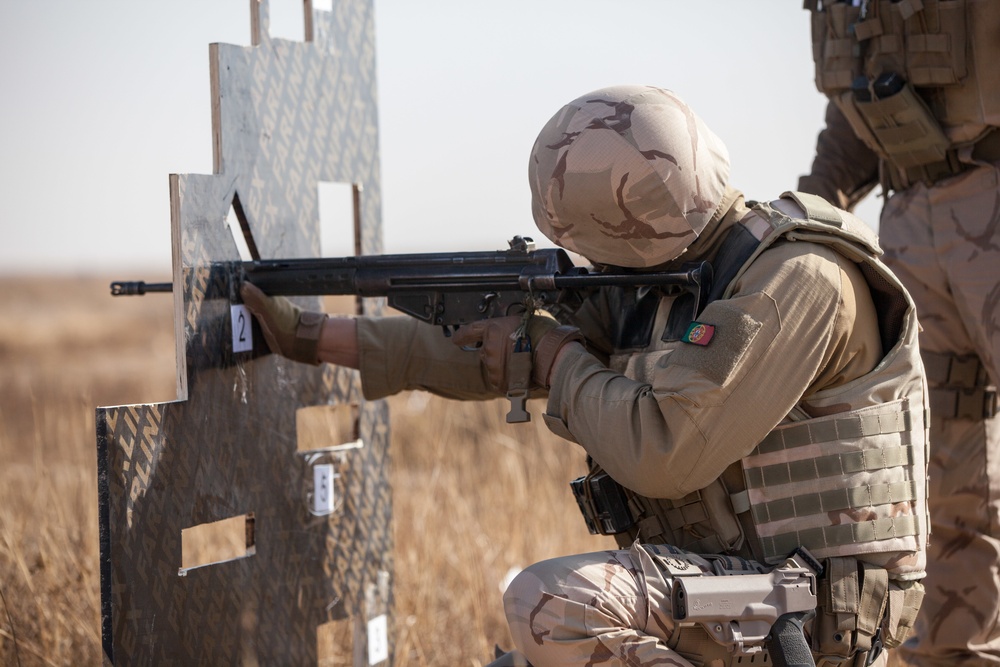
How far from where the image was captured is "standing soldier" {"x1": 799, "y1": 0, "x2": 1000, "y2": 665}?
342 cm

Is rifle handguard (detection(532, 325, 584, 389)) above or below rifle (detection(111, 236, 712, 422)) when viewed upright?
below

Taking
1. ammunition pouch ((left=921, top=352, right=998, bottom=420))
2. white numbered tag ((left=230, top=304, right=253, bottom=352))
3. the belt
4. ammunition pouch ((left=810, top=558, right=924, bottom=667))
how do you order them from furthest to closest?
ammunition pouch ((left=921, top=352, right=998, bottom=420)) < the belt < white numbered tag ((left=230, top=304, right=253, bottom=352)) < ammunition pouch ((left=810, top=558, right=924, bottom=667))

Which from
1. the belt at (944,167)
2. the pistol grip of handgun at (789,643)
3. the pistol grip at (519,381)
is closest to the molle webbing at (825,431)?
the pistol grip of handgun at (789,643)

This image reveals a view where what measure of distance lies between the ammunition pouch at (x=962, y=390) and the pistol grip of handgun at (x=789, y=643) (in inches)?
56.5

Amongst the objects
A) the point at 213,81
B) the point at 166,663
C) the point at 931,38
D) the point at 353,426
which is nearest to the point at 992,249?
the point at 931,38

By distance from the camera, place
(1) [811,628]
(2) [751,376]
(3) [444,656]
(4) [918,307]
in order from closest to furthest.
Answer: (2) [751,376]
(1) [811,628]
(4) [918,307]
(3) [444,656]

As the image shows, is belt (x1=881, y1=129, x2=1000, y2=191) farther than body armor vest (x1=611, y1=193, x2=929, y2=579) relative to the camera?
Yes

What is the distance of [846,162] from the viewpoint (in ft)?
13.5

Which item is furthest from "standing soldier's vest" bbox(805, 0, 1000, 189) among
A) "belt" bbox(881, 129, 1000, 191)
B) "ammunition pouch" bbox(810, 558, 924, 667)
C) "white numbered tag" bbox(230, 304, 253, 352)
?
"white numbered tag" bbox(230, 304, 253, 352)

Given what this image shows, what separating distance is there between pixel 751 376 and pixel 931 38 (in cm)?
172

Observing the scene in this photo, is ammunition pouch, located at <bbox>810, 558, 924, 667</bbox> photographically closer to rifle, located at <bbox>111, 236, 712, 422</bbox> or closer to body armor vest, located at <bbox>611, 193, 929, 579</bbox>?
body armor vest, located at <bbox>611, 193, 929, 579</bbox>

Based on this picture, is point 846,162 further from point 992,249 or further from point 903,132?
point 992,249

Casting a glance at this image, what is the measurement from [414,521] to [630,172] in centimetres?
306

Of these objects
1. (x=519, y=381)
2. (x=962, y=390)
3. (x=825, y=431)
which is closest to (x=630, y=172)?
(x=519, y=381)
